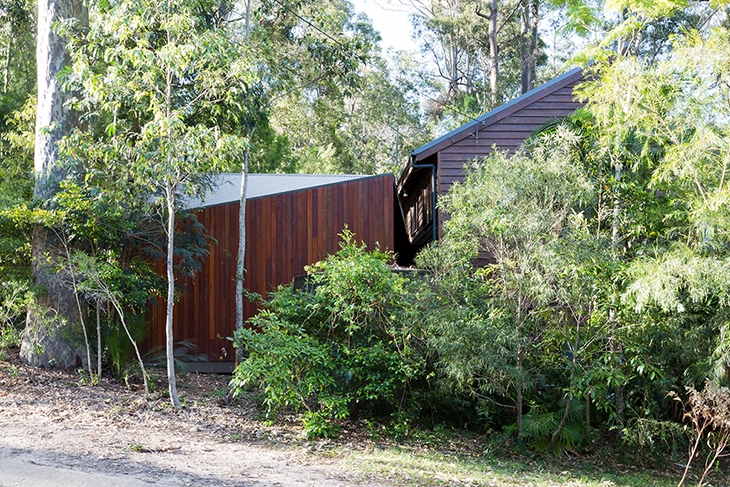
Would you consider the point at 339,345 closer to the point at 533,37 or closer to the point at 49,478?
the point at 49,478

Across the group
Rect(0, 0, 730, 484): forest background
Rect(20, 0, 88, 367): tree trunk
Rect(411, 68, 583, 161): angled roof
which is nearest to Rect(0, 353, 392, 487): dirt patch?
Rect(20, 0, 88, 367): tree trunk

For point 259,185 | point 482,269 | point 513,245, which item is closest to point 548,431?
point 482,269

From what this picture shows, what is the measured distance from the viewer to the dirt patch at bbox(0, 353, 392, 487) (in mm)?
5629

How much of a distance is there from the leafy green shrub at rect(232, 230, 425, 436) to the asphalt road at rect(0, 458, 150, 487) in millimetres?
2277

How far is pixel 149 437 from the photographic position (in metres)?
6.58

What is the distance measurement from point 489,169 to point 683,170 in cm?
208

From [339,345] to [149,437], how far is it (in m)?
2.36

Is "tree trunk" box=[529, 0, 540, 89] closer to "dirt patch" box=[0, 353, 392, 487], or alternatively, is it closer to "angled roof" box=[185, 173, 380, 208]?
"angled roof" box=[185, 173, 380, 208]

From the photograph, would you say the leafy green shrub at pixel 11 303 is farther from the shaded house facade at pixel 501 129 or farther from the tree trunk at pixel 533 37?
the tree trunk at pixel 533 37

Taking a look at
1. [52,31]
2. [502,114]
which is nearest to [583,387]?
[502,114]

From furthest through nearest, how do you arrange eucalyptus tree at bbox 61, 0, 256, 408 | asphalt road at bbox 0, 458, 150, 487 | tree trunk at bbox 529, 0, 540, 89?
tree trunk at bbox 529, 0, 540, 89 < eucalyptus tree at bbox 61, 0, 256, 408 < asphalt road at bbox 0, 458, 150, 487

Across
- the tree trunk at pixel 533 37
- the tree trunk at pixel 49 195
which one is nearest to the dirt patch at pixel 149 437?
the tree trunk at pixel 49 195

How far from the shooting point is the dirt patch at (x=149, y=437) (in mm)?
5629

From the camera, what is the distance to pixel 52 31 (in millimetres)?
A: 9312
